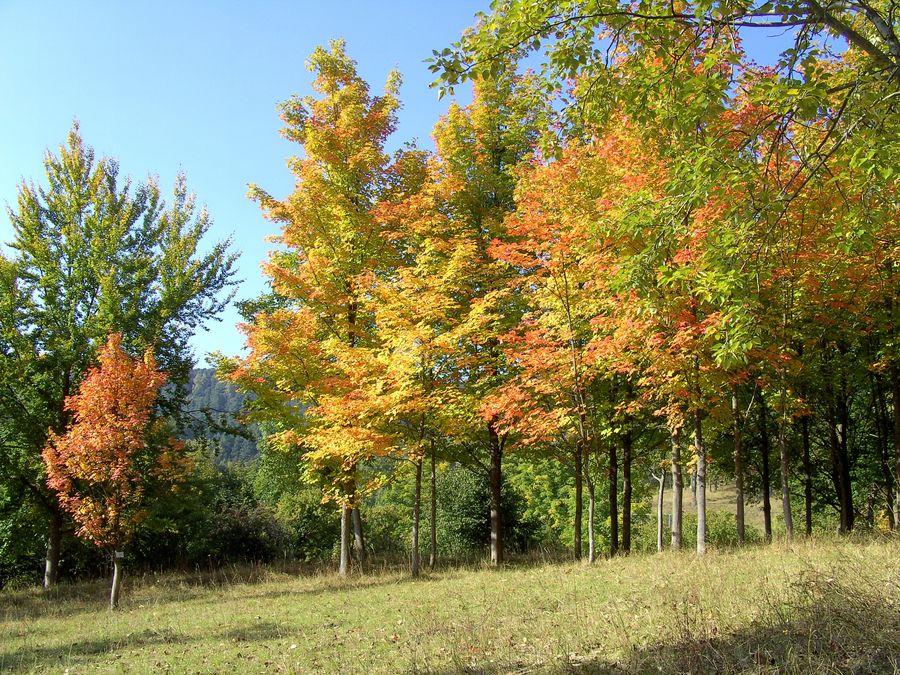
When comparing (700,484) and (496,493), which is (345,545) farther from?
(700,484)

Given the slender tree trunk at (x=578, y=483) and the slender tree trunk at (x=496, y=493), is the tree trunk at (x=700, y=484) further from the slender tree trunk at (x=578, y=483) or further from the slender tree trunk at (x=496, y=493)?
the slender tree trunk at (x=496, y=493)

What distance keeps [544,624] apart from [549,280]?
8.01 metres

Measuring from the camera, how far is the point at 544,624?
22.4 ft

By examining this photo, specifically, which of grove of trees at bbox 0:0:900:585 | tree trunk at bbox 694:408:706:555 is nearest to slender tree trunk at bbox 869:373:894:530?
grove of trees at bbox 0:0:900:585

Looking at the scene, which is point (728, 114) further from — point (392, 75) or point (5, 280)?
point (5, 280)

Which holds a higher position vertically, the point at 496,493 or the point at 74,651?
the point at 496,493

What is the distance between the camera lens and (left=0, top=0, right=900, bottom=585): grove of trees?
Result: 5.56m

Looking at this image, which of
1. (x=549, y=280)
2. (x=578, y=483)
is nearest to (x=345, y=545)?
(x=578, y=483)

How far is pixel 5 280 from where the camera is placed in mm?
18891

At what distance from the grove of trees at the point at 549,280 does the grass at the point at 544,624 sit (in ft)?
8.00

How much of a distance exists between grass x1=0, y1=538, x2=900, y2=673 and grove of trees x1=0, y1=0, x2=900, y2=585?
244 cm

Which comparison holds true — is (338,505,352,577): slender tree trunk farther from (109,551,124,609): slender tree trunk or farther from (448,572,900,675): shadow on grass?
(448,572,900,675): shadow on grass

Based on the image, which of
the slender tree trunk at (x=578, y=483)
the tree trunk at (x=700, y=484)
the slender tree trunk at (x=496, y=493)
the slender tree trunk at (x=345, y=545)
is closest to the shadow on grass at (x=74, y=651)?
the slender tree trunk at (x=345, y=545)

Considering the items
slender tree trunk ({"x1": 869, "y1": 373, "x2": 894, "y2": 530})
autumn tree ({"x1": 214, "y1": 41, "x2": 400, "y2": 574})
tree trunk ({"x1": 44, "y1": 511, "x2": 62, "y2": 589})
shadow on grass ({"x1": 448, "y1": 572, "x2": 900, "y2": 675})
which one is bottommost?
tree trunk ({"x1": 44, "y1": 511, "x2": 62, "y2": 589})
